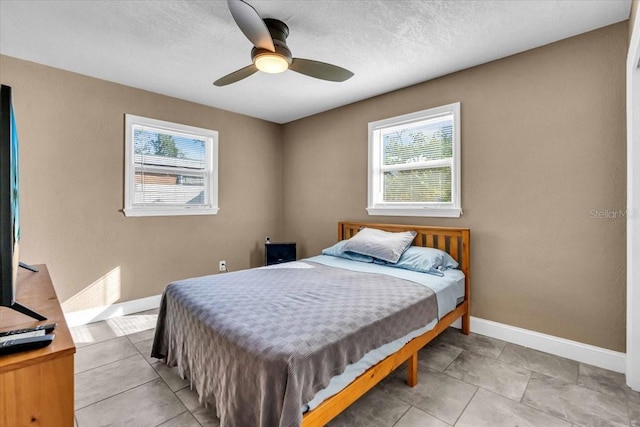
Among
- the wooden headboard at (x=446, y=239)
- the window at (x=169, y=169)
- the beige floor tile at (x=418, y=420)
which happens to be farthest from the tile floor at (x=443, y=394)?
the window at (x=169, y=169)

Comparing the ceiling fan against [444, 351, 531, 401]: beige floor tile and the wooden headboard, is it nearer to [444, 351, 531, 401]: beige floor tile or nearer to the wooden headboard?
the wooden headboard

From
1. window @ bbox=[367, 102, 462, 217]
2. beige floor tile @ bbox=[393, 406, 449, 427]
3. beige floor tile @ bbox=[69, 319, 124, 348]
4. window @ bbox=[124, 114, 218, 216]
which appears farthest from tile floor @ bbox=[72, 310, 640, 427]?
window @ bbox=[124, 114, 218, 216]

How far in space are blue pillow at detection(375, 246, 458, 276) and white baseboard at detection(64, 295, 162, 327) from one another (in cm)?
273

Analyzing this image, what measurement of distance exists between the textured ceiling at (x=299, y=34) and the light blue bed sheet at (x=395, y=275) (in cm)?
189

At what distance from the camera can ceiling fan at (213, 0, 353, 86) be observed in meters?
1.63

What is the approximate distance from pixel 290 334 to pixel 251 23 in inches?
65.5

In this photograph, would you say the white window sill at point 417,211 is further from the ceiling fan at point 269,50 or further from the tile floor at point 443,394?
the ceiling fan at point 269,50

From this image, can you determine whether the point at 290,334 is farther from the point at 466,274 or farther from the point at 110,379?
the point at 466,274

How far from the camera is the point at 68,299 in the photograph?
294cm

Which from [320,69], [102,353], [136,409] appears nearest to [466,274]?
[320,69]

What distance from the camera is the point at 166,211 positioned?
3570 mm

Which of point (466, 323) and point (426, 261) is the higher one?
point (426, 261)

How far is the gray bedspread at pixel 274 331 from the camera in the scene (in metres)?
1.27

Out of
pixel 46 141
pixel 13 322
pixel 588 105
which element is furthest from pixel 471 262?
pixel 46 141
